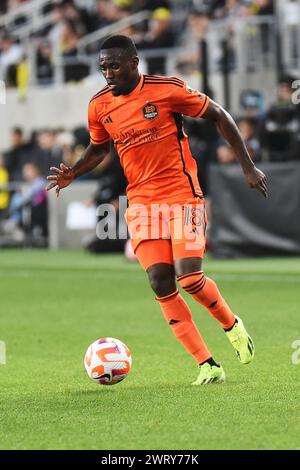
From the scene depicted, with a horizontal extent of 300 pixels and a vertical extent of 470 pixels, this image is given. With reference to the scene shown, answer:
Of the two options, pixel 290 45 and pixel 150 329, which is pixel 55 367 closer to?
pixel 150 329

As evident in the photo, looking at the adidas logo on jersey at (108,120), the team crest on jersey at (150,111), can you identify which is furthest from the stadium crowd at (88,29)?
the team crest on jersey at (150,111)

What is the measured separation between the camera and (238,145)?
7.79 m

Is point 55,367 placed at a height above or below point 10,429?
below

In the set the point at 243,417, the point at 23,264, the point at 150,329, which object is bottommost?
the point at 23,264

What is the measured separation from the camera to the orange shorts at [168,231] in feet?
25.4

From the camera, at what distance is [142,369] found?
8.51m

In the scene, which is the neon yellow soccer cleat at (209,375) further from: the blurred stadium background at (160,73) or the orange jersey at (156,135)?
the blurred stadium background at (160,73)

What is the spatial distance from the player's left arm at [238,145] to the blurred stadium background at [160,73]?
9855 mm

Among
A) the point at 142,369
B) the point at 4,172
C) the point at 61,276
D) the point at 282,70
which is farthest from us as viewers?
the point at 4,172

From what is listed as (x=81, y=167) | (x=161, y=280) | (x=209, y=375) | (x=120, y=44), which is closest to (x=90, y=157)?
(x=81, y=167)

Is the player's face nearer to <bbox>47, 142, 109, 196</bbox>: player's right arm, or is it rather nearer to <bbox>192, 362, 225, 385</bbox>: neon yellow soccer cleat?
<bbox>47, 142, 109, 196</bbox>: player's right arm

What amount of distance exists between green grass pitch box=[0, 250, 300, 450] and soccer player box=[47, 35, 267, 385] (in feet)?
1.40
